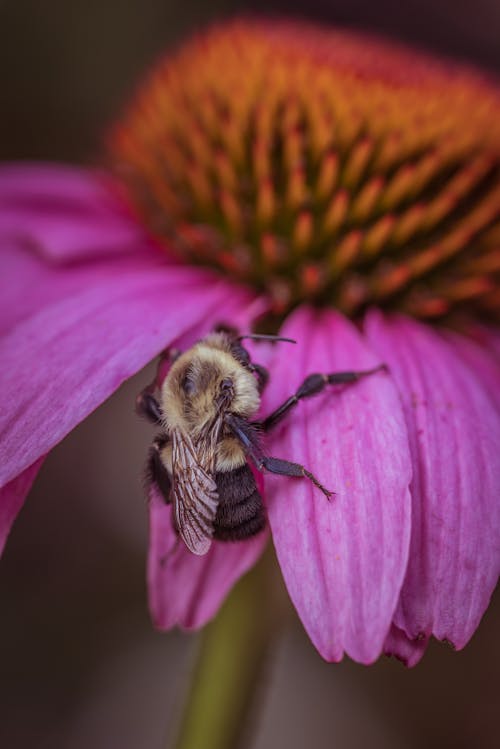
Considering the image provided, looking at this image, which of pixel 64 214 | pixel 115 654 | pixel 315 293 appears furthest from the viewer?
pixel 115 654

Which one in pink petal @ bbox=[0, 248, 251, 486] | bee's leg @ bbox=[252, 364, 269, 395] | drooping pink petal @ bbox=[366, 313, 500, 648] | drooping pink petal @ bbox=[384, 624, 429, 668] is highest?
pink petal @ bbox=[0, 248, 251, 486]

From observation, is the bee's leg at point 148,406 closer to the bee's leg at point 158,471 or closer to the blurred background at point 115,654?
the bee's leg at point 158,471

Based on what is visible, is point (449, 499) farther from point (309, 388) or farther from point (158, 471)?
point (158, 471)

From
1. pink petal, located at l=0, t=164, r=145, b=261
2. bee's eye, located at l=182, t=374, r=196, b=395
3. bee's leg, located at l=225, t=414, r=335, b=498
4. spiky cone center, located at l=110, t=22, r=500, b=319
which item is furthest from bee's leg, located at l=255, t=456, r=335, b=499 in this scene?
pink petal, located at l=0, t=164, r=145, b=261

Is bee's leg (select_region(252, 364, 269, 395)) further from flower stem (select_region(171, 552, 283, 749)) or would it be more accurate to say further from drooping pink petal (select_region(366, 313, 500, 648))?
flower stem (select_region(171, 552, 283, 749))

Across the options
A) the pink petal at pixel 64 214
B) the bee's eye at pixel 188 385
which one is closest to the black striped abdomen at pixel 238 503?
the bee's eye at pixel 188 385

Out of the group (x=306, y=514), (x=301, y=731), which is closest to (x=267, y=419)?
(x=306, y=514)

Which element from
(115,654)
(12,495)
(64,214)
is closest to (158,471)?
(12,495)
